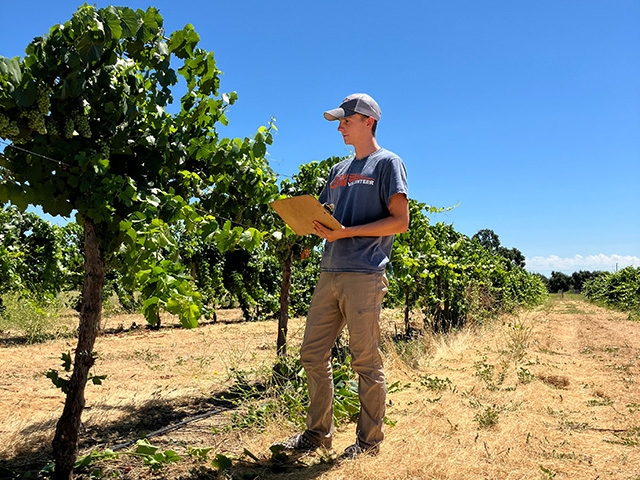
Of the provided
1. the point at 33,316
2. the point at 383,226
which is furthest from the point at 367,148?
the point at 33,316

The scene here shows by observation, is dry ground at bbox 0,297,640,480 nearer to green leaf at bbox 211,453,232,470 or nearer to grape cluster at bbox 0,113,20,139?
green leaf at bbox 211,453,232,470

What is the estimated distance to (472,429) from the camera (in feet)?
11.7

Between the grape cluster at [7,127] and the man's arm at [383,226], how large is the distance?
156cm

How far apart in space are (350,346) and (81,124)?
1843 mm

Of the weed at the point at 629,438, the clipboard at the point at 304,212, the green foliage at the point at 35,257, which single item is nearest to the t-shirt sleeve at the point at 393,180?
the clipboard at the point at 304,212

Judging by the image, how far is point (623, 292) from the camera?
27.6 m

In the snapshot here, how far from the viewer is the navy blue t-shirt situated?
2.87 metres

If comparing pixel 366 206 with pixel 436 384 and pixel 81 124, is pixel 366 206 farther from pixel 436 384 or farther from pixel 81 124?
pixel 436 384

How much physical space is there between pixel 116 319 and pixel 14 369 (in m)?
11.4

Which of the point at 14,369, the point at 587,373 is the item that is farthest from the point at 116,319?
Answer: the point at 587,373

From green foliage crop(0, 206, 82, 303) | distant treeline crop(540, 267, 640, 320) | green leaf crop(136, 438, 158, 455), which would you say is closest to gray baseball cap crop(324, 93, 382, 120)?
green leaf crop(136, 438, 158, 455)

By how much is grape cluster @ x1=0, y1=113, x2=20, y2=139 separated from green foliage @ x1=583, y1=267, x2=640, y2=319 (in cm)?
2060

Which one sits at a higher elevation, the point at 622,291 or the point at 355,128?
the point at 622,291

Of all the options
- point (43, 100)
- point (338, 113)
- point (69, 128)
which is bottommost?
point (69, 128)
